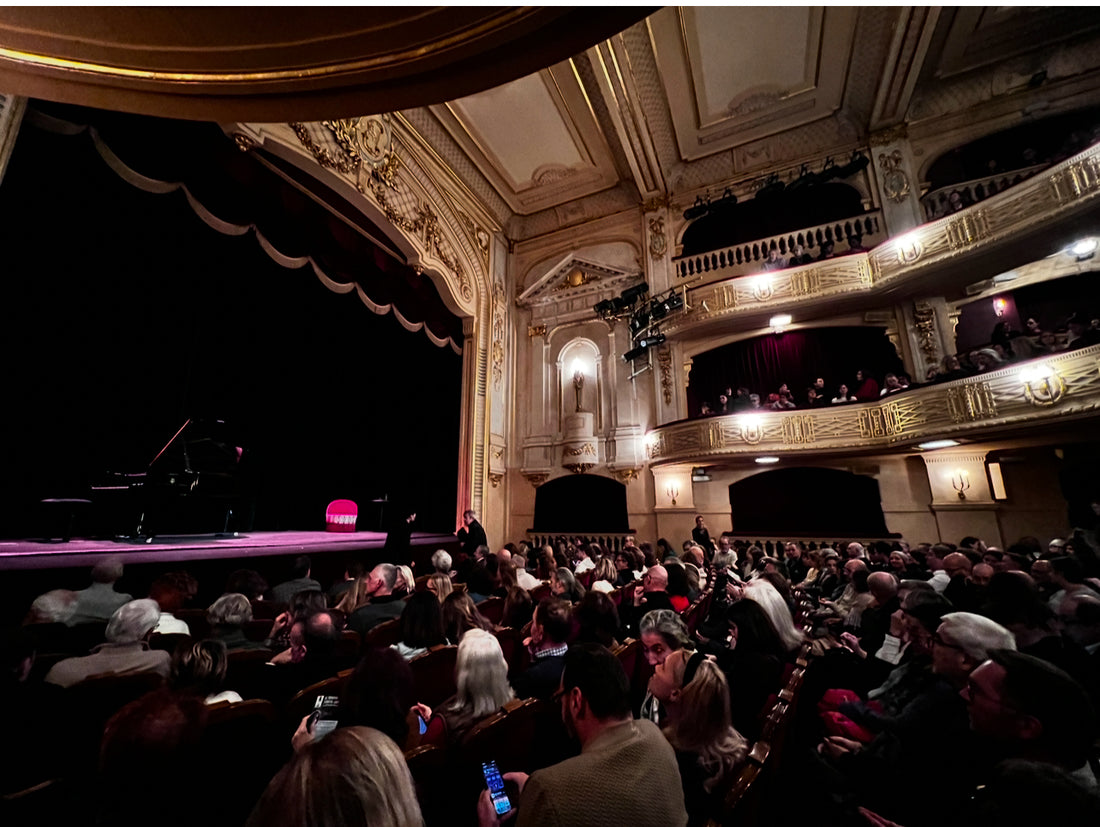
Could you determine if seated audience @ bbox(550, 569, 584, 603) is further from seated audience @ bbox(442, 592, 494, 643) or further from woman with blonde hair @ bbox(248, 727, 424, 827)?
Result: woman with blonde hair @ bbox(248, 727, 424, 827)

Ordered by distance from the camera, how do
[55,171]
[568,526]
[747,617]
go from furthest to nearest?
[568,526] < [55,171] < [747,617]

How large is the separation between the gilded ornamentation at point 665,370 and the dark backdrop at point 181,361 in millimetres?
4535

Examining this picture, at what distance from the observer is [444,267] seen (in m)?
9.13

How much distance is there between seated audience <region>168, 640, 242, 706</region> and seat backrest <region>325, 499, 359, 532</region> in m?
7.43

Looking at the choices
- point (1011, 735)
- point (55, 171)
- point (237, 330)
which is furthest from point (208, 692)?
point (237, 330)

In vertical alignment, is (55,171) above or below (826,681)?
above

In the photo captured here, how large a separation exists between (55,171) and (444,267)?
531 centimetres

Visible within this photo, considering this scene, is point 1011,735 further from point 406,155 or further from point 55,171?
point 406,155

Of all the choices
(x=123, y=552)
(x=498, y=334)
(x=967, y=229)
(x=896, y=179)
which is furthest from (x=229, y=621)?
(x=896, y=179)

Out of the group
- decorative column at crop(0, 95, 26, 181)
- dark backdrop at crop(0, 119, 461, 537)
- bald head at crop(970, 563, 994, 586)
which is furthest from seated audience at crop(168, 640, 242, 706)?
dark backdrop at crop(0, 119, 461, 537)

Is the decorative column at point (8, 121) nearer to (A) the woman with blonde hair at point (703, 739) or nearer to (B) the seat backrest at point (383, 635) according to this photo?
(B) the seat backrest at point (383, 635)

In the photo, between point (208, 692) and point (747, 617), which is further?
point (747, 617)

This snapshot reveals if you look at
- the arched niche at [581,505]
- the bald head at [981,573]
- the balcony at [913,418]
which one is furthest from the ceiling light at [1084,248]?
the arched niche at [581,505]

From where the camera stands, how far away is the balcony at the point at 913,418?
6051 mm
